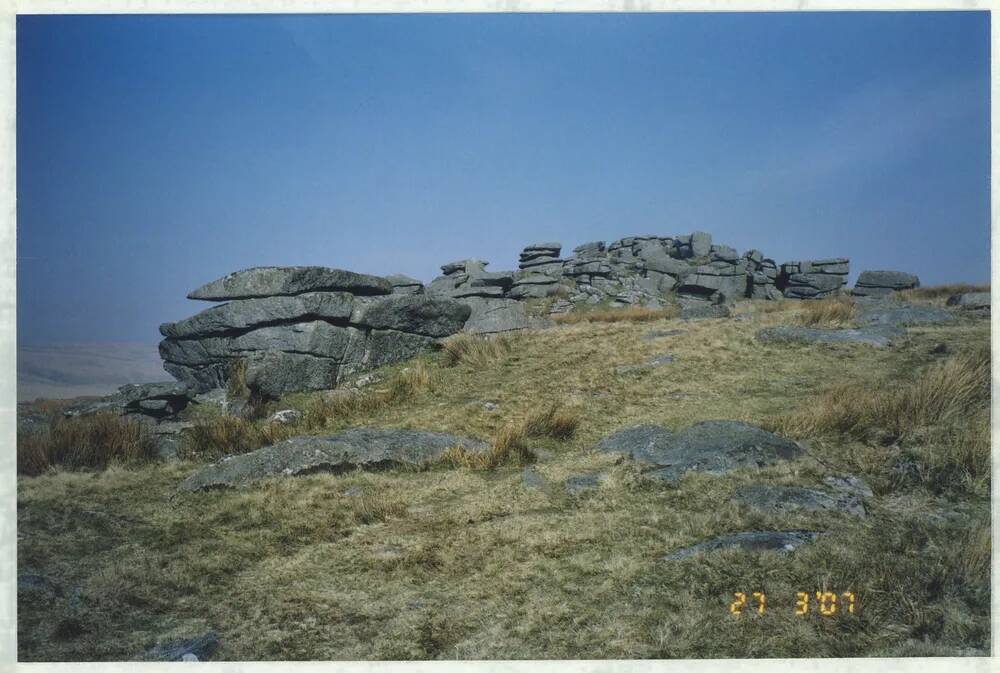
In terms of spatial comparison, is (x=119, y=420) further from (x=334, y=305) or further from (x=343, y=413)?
(x=334, y=305)

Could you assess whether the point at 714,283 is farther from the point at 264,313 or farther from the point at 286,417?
the point at 286,417

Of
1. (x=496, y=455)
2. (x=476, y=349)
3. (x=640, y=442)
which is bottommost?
(x=496, y=455)

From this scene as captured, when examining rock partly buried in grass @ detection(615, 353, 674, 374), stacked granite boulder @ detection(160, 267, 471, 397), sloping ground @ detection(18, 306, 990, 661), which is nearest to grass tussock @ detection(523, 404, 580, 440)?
sloping ground @ detection(18, 306, 990, 661)

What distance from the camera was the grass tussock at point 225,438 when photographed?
7.53 meters

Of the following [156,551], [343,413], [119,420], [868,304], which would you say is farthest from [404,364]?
[868,304]

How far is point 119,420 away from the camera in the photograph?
25.7 feet

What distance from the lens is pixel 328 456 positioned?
6.43 meters

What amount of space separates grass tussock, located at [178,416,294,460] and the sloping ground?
0.46 meters

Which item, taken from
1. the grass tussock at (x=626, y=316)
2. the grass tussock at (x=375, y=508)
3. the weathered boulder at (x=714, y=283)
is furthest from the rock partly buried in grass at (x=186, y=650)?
the weathered boulder at (x=714, y=283)

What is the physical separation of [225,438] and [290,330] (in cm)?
370

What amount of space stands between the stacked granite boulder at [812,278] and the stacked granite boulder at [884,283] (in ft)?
6.45

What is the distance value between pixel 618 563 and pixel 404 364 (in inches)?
318

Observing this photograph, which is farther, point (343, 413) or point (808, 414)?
point (343, 413)
